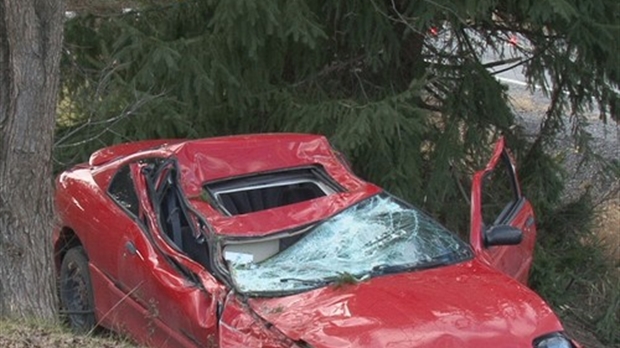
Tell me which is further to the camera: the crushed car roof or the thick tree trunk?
the crushed car roof

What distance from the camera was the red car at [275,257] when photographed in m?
4.66

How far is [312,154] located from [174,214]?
3.62 feet

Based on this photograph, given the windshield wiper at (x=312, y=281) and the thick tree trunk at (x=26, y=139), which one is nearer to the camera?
the windshield wiper at (x=312, y=281)

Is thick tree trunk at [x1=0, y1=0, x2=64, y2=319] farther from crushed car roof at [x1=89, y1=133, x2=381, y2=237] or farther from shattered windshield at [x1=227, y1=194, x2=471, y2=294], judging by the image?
shattered windshield at [x1=227, y1=194, x2=471, y2=294]

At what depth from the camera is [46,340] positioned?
4984mm

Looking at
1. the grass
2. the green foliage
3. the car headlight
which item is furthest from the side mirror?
the green foliage

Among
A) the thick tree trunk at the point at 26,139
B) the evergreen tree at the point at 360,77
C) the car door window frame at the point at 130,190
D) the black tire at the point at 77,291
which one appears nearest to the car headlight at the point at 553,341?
the car door window frame at the point at 130,190

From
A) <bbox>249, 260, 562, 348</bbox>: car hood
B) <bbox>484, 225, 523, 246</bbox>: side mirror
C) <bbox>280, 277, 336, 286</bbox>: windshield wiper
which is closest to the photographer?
<bbox>249, 260, 562, 348</bbox>: car hood

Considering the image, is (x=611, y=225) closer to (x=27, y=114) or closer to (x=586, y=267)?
(x=586, y=267)

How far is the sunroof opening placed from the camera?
619 cm

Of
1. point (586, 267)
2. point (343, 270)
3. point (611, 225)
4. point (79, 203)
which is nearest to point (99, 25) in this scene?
point (79, 203)

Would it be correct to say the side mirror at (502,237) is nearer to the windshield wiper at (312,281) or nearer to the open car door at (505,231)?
the open car door at (505,231)

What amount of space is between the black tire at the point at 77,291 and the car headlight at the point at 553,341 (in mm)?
2983

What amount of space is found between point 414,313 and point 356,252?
82cm
